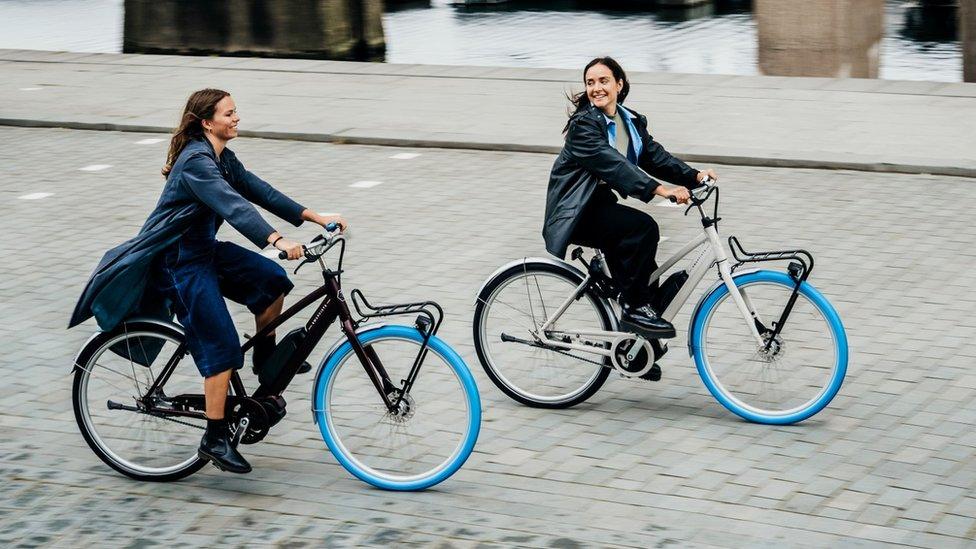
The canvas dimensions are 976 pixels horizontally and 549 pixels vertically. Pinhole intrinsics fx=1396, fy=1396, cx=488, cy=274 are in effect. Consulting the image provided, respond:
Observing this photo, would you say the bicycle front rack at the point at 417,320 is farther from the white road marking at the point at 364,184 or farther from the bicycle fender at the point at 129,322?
the white road marking at the point at 364,184

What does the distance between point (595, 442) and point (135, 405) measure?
6.57ft

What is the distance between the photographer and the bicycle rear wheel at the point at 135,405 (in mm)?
5770

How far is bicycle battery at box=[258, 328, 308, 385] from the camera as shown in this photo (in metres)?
A: 5.70

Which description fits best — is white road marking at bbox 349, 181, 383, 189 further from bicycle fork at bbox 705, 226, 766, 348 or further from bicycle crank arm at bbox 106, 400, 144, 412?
bicycle crank arm at bbox 106, 400, 144, 412

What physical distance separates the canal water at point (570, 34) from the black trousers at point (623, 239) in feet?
36.8

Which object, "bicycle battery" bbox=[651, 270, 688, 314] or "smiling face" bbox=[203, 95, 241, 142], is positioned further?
"bicycle battery" bbox=[651, 270, 688, 314]

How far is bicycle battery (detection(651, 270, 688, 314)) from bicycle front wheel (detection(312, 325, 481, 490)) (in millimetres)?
1244

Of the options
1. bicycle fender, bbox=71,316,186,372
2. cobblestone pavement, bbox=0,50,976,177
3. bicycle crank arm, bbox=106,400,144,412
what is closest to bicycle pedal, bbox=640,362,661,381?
bicycle fender, bbox=71,316,186,372

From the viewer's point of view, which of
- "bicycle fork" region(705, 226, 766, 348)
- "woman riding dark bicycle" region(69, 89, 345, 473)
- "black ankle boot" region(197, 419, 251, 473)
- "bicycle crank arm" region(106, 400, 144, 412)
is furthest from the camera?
"bicycle fork" region(705, 226, 766, 348)

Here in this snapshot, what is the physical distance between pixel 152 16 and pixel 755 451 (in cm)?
1590

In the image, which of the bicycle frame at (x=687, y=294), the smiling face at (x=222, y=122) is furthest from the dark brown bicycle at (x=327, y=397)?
the bicycle frame at (x=687, y=294)

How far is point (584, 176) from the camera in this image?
632 centimetres

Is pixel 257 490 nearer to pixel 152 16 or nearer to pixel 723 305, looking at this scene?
pixel 723 305

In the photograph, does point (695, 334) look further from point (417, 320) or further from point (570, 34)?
point (570, 34)
